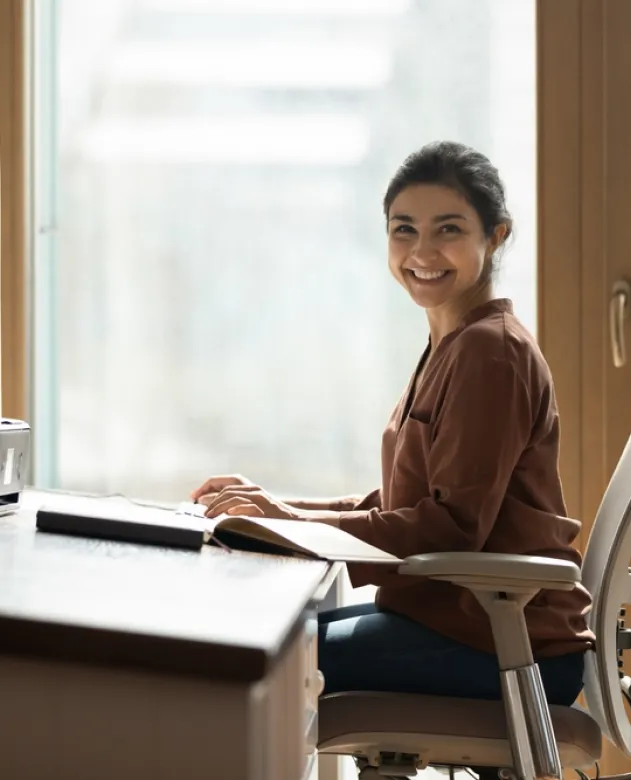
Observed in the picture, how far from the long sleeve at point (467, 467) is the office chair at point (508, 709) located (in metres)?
0.12

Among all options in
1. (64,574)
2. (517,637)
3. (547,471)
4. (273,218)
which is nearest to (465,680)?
(517,637)

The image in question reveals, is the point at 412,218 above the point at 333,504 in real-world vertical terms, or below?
above

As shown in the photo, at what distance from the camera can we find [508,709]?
1238mm

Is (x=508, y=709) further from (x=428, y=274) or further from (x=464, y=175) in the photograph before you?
(x=464, y=175)

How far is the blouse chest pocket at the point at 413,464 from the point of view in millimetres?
1469

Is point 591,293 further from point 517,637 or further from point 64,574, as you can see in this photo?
point 64,574

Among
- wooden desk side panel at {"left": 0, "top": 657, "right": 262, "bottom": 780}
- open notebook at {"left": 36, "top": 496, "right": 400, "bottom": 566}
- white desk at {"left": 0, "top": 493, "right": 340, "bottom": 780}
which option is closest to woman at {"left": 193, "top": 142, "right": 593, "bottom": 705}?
open notebook at {"left": 36, "top": 496, "right": 400, "bottom": 566}

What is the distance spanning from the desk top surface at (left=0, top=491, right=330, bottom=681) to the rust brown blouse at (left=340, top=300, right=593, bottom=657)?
0.25m

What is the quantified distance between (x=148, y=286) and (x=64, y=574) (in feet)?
4.11

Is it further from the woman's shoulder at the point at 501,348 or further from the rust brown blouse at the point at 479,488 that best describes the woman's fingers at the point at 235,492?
the woman's shoulder at the point at 501,348

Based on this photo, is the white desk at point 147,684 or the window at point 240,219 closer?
the white desk at point 147,684

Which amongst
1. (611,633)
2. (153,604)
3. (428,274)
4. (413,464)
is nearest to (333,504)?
(413,464)

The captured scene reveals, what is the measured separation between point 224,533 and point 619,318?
990 mm

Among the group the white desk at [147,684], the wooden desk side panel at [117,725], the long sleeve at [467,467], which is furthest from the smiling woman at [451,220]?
the wooden desk side panel at [117,725]
